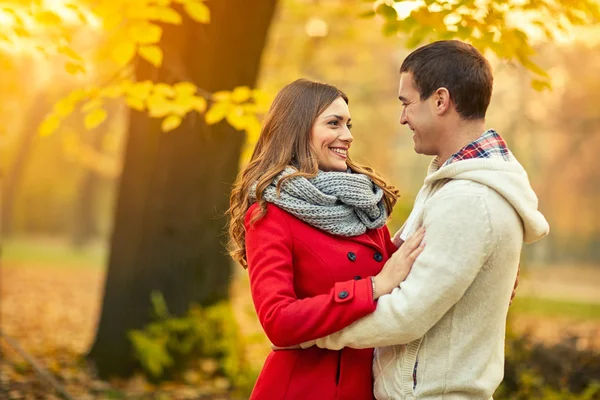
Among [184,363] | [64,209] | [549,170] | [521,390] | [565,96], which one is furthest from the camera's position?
[64,209]

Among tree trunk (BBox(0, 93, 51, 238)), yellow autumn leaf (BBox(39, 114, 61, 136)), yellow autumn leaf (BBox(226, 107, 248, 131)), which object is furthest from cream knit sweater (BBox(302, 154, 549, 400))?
tree trunk (BBox(0, 93, 51, 238))

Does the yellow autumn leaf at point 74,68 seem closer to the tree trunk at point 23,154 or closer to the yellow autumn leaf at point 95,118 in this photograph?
the yellow autumn leaf at point 95,118

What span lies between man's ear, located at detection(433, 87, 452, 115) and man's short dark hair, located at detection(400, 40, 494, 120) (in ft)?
0.05

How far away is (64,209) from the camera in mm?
45688

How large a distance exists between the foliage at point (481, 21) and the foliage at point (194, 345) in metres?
3.16

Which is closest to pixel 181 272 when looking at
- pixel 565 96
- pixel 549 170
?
pixel 565 96

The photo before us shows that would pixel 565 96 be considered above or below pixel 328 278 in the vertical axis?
above

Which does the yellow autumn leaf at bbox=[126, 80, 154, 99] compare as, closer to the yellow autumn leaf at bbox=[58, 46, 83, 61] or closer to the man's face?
the yellow autumn leaf at bbox=[58, 46, 83, 61]

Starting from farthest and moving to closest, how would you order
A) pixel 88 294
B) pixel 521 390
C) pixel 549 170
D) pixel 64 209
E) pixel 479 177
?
pixel 64 209, pixel 549 170, pixel 88 294, pixel 521 390, pixel 479 177

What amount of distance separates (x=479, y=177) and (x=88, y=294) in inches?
560

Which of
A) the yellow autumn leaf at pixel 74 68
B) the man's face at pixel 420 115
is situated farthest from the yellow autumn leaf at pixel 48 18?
the man's face at pixel 420 115

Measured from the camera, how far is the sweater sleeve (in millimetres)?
2305

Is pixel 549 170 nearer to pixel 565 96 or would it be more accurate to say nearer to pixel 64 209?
pixel 565 96

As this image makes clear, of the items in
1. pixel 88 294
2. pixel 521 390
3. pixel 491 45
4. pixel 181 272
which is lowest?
pixel 88 294
